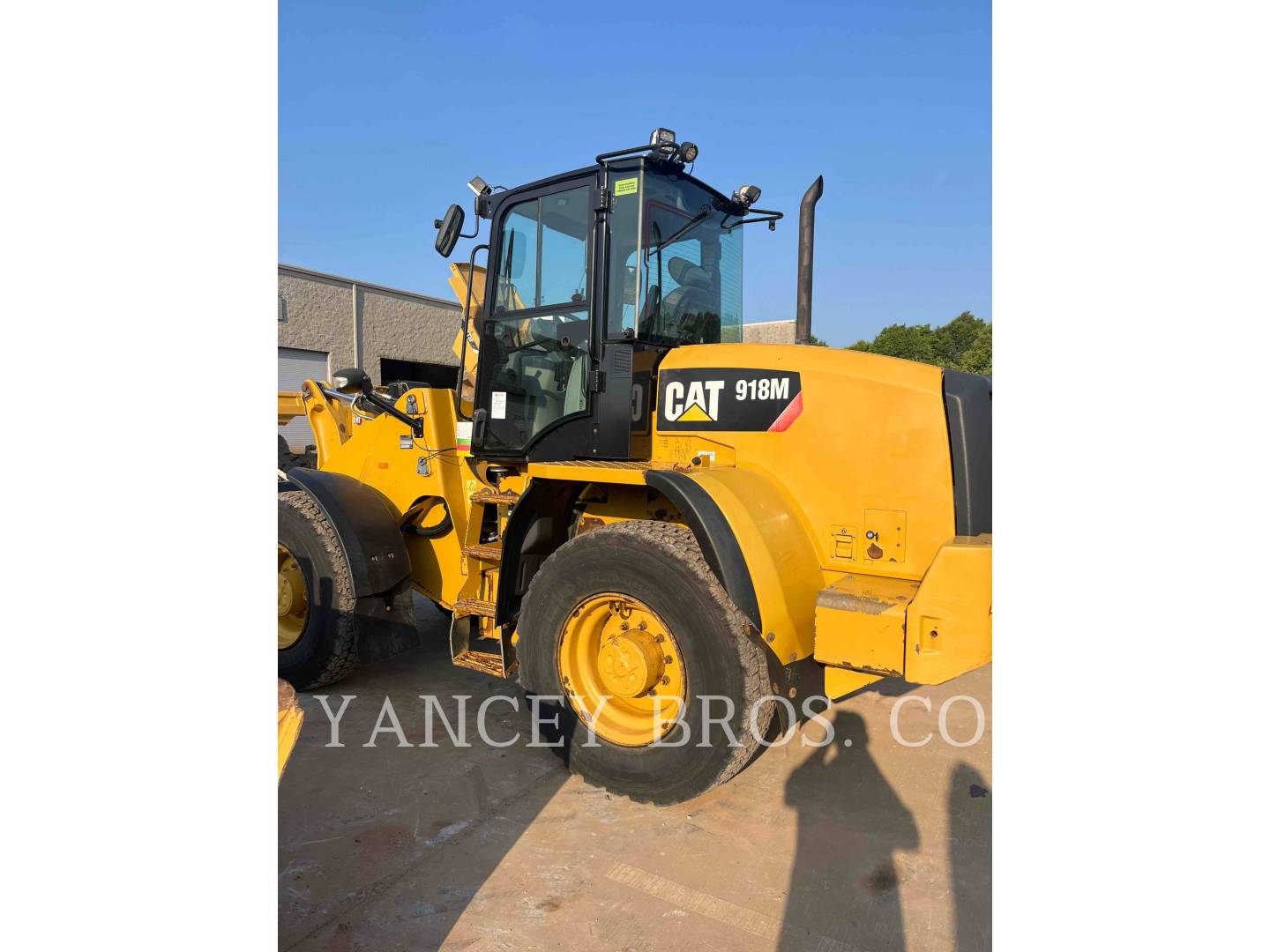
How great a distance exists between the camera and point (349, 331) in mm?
19422

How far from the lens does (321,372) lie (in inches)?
733

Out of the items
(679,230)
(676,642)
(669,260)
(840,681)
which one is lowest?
(840,681)

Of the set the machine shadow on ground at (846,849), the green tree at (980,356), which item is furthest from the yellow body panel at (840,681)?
the green tree at (980,356)

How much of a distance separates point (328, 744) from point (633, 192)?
332 cm

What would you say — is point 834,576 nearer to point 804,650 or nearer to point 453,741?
point 804,650

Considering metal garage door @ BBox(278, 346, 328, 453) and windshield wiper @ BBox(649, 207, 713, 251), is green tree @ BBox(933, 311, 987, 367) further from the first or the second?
windshield wiper @ BBox(649, 207, 713, 251)

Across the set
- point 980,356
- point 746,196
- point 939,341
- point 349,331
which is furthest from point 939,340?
point 746,196

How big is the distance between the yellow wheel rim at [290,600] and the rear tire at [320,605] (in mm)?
199

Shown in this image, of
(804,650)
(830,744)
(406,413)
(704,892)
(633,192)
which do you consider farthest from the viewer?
(406,413)

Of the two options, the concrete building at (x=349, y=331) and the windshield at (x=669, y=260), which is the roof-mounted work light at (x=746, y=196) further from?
the concrete building at (x=349, y=331)

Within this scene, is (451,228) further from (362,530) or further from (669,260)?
(362,530)

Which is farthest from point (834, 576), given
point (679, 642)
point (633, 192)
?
point (633, 192)

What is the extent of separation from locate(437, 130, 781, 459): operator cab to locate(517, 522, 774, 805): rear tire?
690 mm

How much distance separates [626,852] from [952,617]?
160 centimetres
